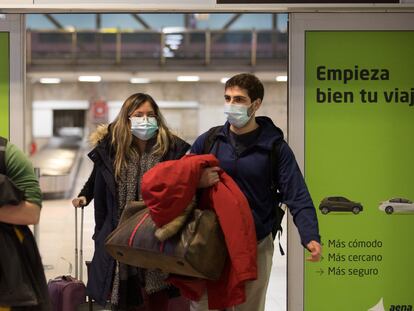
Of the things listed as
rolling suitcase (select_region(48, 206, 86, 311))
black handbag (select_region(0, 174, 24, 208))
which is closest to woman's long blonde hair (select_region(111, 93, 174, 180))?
rolling suitcase (select_region(48, 206, 86, 311))

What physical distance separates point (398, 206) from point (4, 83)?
3.02 metres

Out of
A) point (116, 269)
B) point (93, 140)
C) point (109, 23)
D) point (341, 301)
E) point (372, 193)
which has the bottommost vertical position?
point (341, 301)

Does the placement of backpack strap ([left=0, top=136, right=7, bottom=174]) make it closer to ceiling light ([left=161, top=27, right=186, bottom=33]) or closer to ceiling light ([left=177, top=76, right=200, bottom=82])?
ceiling light ([left=177, top=76, right=200, bottom=82])

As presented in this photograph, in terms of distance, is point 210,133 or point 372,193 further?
point 372,193

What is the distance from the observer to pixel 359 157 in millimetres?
5039

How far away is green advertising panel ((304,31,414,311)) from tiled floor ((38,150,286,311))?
4.44ft

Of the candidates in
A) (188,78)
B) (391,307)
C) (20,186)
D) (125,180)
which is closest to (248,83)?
(125,180)

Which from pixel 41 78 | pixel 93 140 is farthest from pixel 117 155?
pixel 41 78

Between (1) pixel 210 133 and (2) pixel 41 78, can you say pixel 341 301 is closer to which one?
(1) pixel 210 133

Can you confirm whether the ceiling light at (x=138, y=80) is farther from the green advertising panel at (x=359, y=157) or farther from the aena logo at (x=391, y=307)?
the aena logo at (x=391, y=307)

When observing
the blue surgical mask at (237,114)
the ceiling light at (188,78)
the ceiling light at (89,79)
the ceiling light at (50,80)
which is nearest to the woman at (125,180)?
the blue surgical mask at (237,114)

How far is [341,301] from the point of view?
506 cm

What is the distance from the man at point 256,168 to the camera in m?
3.63

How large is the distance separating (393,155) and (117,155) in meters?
2.11
